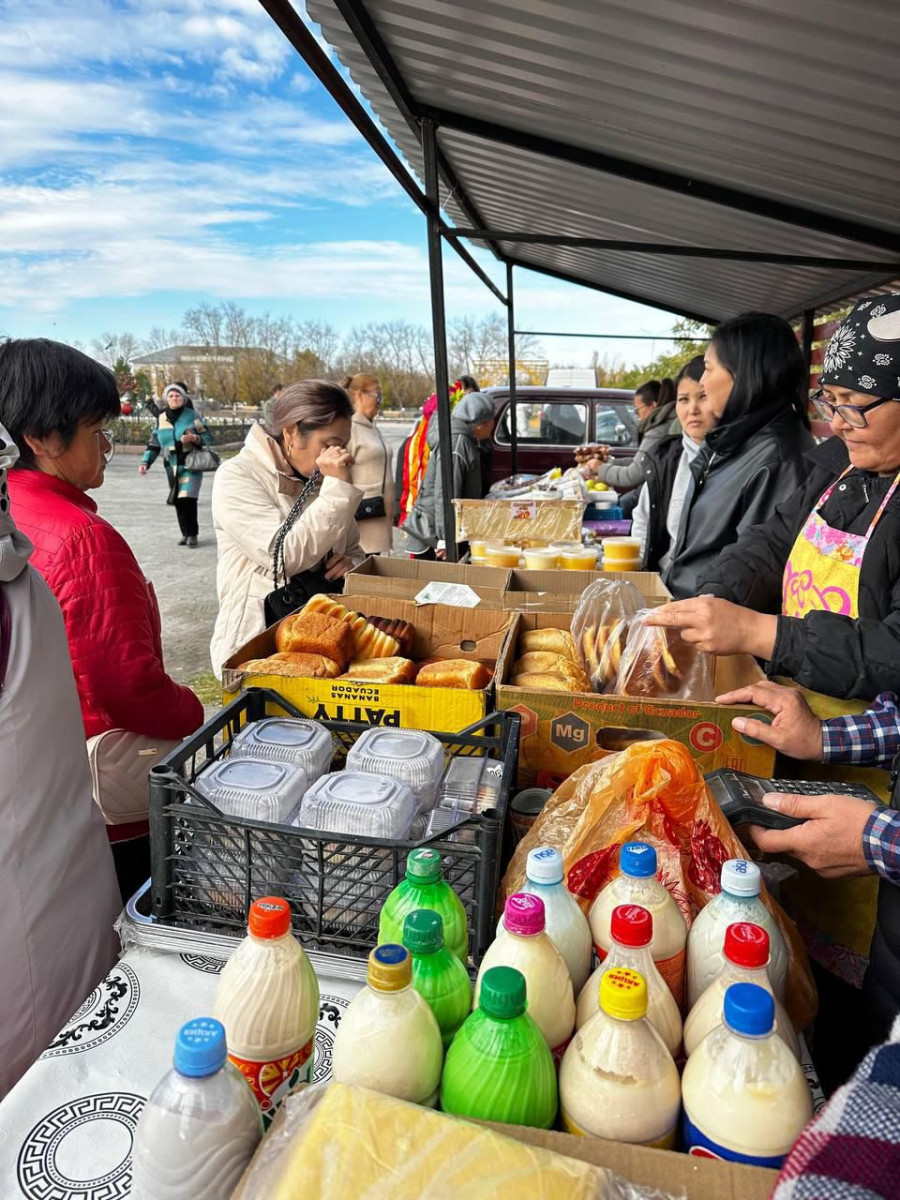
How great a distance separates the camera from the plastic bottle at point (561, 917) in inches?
44.8

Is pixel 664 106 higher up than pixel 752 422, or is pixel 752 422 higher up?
pixel 664 106

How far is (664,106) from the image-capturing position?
3.69 metres

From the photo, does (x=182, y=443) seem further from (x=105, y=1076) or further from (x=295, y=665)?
(x=105, y=1076)

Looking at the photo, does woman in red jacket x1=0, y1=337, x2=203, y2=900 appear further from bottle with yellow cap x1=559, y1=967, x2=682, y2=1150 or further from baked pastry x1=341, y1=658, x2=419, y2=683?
bottle with yellow cap x1=559, y1=967, x2=682, y2=1150

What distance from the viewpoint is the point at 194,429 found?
11.5m

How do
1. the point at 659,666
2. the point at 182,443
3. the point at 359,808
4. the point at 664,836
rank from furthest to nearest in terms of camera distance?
the point at 182,443
the point at 659,666
the point at 359,808
the point at 664,836

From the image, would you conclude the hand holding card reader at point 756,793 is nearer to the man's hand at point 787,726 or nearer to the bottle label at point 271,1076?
the man's hand at point 787,726

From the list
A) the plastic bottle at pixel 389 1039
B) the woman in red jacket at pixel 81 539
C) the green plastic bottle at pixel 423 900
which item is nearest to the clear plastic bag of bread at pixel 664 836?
the green plastic bottle at pixel 423 900

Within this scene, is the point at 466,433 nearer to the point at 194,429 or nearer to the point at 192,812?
the point at 194,429

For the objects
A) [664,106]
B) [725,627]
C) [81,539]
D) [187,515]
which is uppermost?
[664,106]

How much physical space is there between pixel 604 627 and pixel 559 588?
89 cm

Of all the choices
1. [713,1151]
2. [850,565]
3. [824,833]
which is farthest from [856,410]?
[713,1151]

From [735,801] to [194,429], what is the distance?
11.1 m

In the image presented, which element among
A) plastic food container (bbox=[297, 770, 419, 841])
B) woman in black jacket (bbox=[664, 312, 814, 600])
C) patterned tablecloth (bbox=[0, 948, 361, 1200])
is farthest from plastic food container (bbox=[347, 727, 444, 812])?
woman in black jacket (bbox=[664, 312, 814, 600])
